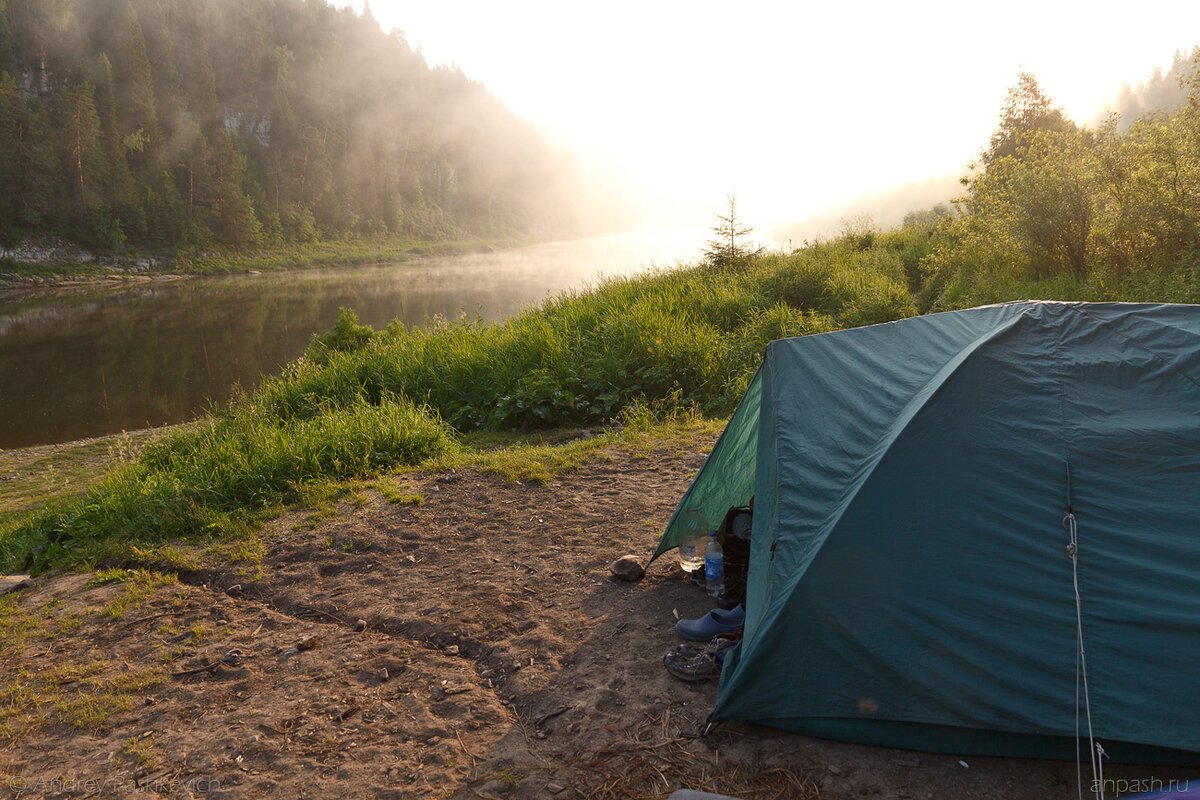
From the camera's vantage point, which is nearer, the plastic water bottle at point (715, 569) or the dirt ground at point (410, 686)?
the dirt ground at point (410, 686)

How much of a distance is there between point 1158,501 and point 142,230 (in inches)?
2535

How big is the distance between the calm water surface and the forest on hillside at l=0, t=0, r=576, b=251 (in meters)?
9.84

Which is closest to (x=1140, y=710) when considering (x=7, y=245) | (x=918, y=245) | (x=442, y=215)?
(x=918, y=245)

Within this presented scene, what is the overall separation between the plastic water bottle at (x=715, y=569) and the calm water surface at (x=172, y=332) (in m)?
11.4

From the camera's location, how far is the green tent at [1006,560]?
3.20 metres

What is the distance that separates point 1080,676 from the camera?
10.5ft

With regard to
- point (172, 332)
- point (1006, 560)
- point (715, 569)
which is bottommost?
point (715, 569)

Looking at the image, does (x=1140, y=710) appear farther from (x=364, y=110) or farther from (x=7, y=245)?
(x=364, y=110)

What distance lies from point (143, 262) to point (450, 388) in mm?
51508

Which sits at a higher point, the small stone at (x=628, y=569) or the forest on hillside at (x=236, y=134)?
the forest on hillside at (x=236, y=134)

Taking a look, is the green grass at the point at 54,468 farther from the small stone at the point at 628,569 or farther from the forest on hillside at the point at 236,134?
the forest on hillside at the point at 236,134

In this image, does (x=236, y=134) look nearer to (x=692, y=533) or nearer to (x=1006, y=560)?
(x=692, y=533)

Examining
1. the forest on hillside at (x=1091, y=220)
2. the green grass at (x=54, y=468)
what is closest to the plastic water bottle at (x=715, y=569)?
the forest on hillside at (x=1091, y=220)

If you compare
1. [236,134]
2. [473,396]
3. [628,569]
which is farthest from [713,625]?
[236,134]
